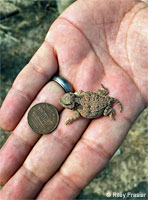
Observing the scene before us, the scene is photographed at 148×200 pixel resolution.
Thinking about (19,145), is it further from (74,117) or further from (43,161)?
(74,117)

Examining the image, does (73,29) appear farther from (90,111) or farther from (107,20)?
(90,111)

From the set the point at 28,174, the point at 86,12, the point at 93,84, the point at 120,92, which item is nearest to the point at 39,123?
the point at 28,174

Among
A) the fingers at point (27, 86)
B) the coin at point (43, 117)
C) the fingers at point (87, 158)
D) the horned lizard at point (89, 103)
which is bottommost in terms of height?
the fingers at point (87, 158)

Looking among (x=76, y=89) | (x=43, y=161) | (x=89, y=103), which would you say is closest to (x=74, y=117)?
(x=89, y=103)

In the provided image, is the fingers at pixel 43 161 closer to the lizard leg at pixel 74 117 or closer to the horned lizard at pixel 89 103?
the lizard leg at pixel 74 117

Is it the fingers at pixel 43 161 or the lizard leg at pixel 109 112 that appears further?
the lizard leg at pixel 109 112

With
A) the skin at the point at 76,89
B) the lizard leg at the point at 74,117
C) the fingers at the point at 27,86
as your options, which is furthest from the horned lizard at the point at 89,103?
the fingers at the point at 27,86
